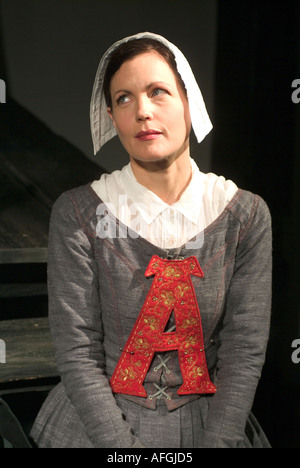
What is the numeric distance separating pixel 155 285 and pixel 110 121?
46 centimetres

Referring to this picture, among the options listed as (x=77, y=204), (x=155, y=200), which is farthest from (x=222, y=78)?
(x=77, y=204)

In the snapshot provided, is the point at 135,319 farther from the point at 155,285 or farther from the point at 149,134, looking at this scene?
the point at 149,134

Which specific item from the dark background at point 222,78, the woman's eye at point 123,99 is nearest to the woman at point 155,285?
the woman's eye at point 123,99

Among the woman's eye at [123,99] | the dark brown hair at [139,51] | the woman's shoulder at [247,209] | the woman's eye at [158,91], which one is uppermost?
the dark brown hair at [139,51]

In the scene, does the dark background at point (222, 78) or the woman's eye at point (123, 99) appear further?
the dark background at point (222, 78)

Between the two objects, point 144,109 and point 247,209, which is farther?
point 247,209

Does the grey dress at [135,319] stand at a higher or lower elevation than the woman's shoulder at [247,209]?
lower

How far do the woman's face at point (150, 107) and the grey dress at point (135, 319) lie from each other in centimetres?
20

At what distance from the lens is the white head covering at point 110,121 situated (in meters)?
1.31

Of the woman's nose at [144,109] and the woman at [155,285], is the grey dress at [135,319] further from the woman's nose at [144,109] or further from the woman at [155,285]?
the woman's nose at [144,109]

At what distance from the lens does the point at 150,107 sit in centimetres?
130

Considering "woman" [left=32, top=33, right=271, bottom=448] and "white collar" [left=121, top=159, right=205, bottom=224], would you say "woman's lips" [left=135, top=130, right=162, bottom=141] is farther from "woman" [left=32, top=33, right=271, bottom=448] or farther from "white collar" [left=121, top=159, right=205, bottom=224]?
"white collar" [left=121, top=159, right=205, bottom=224]
